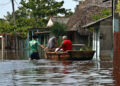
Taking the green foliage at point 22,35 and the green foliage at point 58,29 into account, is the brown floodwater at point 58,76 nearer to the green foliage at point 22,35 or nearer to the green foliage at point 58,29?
the green foliage at point 58,29

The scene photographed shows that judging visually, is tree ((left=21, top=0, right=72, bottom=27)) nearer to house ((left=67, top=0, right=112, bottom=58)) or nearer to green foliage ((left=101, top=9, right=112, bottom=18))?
house ((left=67, top=0, right=112, bottom=58))

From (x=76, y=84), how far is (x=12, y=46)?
58545 mm

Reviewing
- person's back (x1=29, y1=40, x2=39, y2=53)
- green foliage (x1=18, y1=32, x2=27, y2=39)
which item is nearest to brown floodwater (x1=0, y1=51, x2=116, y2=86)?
person's back (x1=29, y1=40, x2=39, y2=53)

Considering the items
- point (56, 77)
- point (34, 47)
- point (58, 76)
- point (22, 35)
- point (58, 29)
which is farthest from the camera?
point (22, 35)

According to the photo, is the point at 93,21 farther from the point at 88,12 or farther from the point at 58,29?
the point at 58,29

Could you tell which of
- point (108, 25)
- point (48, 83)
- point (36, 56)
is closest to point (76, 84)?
point (48, 83)

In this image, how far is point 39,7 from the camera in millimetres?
80562

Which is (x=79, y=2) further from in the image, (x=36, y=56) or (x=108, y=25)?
(x=36, y=56)

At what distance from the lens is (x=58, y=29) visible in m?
64.4

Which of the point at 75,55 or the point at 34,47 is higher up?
the point at 34,47

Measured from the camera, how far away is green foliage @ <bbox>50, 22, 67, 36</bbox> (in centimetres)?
6369

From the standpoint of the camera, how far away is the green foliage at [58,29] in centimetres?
6369

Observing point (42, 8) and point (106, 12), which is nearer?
point (106, 12)

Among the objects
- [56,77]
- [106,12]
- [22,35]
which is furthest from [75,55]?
[22,35]
